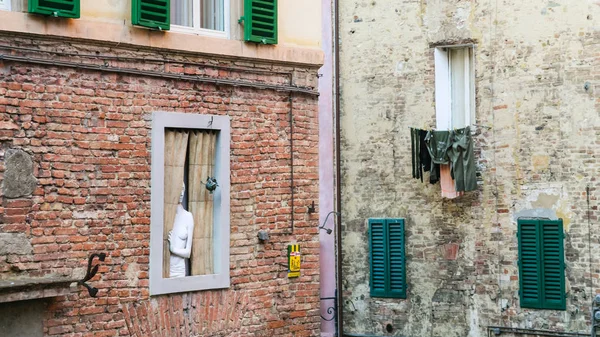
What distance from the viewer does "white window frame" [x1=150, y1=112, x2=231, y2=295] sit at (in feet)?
31.4

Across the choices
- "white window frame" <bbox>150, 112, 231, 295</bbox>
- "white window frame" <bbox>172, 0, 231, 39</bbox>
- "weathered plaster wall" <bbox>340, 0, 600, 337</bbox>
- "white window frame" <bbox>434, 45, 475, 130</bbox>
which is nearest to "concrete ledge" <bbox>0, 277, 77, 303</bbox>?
"white window frame" <bbox>150, 112, 231, 295</bbox>

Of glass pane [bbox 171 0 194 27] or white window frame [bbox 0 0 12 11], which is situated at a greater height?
glass pane [bbox 171 0 194 27]

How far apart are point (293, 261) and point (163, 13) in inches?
130


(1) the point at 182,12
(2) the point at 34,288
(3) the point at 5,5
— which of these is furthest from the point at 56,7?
(2) the point at 34,288

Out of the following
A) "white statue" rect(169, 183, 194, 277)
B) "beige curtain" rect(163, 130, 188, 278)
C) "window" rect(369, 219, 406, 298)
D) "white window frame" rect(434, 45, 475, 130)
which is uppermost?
"white window frame" rect(434, 45, 475, 130)

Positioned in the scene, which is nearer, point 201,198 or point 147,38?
point 147,38

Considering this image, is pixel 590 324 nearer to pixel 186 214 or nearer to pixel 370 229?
pixel 370 229

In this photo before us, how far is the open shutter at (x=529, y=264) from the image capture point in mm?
13750

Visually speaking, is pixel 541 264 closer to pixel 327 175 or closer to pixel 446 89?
pixel 446 89

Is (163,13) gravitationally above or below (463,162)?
above

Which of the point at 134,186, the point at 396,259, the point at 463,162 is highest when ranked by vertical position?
the point at 463,162

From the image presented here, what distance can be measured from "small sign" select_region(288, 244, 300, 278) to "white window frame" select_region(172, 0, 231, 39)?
8.58 ft

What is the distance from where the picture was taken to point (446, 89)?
586 inches

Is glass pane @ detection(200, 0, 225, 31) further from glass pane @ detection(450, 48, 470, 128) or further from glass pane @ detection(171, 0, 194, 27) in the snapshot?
glass pane @ detection(450, 48, 470, 128)
